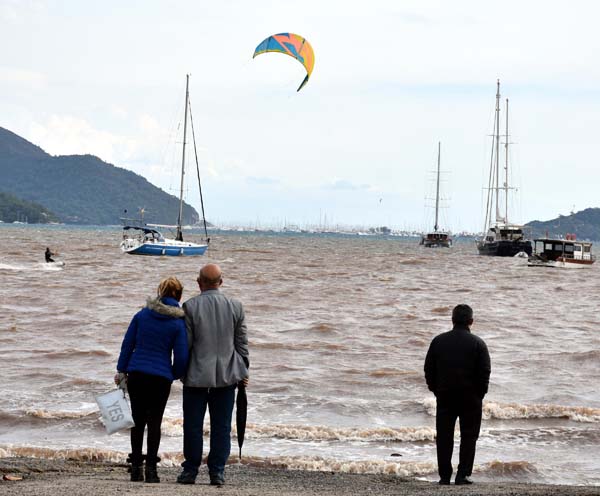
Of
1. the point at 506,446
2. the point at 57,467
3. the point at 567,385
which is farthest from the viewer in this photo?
the point at 567,385

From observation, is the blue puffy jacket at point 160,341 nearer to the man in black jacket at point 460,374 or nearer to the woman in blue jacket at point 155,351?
the woman in blue jacket at point 155,351

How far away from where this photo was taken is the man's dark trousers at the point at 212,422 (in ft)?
25.2

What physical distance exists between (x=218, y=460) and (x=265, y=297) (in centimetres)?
2757

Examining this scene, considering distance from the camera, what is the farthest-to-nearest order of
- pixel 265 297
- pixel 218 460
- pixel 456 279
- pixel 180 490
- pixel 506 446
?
→ pixel 456 279 → pixel 265 297 → pixel 506 446 → pixel 218 460 → pixel 180 490

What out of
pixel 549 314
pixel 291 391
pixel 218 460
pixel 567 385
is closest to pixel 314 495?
pixel 218 460

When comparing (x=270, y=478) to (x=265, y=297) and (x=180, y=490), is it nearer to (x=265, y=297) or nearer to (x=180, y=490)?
(x=180, y=490)

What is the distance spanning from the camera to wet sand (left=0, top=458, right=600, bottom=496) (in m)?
7.34

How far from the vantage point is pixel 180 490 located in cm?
733

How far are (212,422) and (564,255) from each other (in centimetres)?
6643

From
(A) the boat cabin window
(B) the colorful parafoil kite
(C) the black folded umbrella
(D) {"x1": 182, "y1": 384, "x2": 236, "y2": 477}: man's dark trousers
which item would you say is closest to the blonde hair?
(D) {"x1": 182, "y1": 384, "x2": 236, "y2": 477}: man's dark trousers

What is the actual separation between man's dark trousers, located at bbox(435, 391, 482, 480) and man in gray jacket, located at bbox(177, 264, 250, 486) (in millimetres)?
1830

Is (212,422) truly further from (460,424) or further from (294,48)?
(294,48)

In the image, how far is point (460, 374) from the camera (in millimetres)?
8094

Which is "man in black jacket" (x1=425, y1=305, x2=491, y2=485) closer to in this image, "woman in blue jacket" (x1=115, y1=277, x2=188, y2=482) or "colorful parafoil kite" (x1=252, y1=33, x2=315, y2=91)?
"woman in blue jacket" (x1=115, y1=277, x2=188, y2=482)
